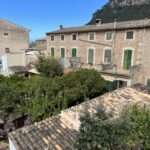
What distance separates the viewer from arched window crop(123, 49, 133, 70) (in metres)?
17.8

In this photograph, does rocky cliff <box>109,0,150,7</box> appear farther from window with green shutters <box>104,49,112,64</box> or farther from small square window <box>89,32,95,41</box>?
window with green shutters <box>104,49,112,64</box>

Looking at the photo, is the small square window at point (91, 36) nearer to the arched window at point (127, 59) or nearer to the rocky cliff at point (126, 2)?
the arched window at point (127, 59)

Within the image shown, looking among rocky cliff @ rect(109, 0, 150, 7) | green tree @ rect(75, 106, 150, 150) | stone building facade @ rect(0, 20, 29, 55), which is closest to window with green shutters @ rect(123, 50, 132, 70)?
green tree @ rect(75, 106, 150, 150)

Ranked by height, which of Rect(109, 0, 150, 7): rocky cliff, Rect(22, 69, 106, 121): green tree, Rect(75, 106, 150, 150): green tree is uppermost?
Rect(109, 0, 150, 7): rocky cliff

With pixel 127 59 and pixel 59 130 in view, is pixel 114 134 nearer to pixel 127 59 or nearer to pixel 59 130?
pixel 59 130

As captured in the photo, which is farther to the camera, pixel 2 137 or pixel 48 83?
pixel 48 83

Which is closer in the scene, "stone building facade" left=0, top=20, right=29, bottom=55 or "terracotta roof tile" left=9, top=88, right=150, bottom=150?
"terracotta roof tile" left=9, top=88, right=150, bottom=150

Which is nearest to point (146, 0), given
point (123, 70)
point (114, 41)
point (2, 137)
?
point (114, 41)

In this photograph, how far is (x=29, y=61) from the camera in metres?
26.4

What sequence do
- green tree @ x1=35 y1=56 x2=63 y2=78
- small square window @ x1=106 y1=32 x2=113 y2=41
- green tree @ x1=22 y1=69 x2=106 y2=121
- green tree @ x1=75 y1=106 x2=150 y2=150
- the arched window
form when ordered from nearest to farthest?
green tree @ x1=75 y1=106 x2=150 y2=150, green tree @ x1=22 y1=69 x2=106 y2=121, the arched window, small square window @ x1=106 y1=32 x2=113 y2=41, green tree @ x1=35 y1=56 x2=63 y2=78

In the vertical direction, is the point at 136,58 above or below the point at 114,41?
below

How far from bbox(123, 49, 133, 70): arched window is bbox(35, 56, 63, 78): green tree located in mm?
7410

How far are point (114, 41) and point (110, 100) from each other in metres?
12.7

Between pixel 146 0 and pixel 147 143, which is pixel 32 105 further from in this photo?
pixel 146 0
